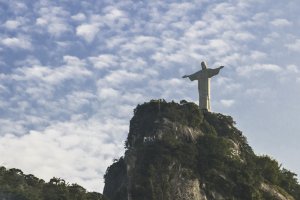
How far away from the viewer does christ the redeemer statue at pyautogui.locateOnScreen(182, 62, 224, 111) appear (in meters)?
65.8

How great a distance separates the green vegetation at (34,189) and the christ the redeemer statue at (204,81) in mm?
27771

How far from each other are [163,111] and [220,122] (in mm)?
9090

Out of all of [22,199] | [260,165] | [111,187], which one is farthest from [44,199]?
[260,165]

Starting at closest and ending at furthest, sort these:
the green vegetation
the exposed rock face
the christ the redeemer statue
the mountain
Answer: the green vegetation < the mountain < the exposed rock face < the christ the redeemer statue

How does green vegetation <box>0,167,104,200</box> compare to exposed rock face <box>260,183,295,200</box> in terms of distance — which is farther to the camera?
exposed rock face <box>260,183,295,200</box>

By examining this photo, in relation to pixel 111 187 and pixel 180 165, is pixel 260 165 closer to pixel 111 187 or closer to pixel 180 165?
pixel 180 165

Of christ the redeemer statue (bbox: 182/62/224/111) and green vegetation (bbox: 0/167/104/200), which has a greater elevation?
christ the redeemer statue (bbox: 182/62/224/111)

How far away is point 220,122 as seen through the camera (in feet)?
201

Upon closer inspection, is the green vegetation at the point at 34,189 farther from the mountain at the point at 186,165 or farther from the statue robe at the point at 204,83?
the statue robe at the point at 204,83

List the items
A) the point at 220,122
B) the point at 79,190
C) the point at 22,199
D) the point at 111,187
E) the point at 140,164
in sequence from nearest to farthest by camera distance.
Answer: the point at 22,199 < the point at 79,190 < the point at 140,164 < the point at 111,187 < the point at 220,122

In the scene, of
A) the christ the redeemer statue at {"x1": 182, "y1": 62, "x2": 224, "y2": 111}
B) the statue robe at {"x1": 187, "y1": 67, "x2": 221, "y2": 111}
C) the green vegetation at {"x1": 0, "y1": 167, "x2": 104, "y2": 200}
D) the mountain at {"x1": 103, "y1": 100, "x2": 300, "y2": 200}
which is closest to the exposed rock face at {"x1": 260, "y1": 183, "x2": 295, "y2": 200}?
the mountain at {"x1": 103, "y1": 100, "x2": 300, "y2": 200}

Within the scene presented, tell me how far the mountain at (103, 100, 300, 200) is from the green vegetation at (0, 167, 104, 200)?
8159mm

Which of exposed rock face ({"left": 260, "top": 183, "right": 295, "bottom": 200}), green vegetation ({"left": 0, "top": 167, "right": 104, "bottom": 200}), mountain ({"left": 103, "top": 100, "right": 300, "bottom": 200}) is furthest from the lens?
exposed rock face ({"left": 260, "top": 183, "right": 295, "bottom": 200})

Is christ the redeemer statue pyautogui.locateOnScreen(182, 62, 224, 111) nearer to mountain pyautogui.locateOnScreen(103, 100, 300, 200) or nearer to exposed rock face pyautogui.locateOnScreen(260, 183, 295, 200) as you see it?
mountain pyautogui.locateOnScreen(103, 100, 300, 200)
